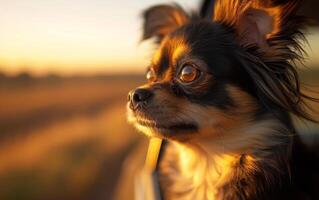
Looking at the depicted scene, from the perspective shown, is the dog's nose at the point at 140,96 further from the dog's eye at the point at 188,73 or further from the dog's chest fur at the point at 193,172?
the dog's chest fur at the point at 193,172

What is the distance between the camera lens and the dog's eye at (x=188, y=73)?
2.90 metres

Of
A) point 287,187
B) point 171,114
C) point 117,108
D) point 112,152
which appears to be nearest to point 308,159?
point 287,187

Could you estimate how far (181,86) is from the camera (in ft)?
9.58

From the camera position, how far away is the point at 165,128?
113 inches

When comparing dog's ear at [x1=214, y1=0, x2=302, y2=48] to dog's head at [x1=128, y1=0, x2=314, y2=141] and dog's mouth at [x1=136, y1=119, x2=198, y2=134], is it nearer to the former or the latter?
dog's head at [x1=128, y1=0, x2=314, y2=141]

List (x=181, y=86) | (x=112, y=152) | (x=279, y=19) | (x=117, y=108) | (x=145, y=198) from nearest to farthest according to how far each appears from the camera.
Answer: (x=279, y=19) < (x=181, y=86) < (x=145, y=198) < (x=117, y=108) < (x=112, y=152)

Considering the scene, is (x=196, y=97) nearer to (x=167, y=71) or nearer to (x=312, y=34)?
(x=167, y=71)

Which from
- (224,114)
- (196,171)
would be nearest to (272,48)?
(224,114)

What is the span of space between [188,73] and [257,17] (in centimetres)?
43

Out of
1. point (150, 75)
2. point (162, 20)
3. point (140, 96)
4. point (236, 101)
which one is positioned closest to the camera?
point (140, 96)

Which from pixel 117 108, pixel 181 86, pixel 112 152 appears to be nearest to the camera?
pixel 181 86

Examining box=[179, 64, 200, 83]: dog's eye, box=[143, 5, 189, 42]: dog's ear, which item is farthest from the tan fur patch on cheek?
box=[143, 5, 189, 42]: dog's ear

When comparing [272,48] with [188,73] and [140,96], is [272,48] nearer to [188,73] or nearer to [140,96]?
[188,73]

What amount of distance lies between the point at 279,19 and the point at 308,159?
2.45 ft
